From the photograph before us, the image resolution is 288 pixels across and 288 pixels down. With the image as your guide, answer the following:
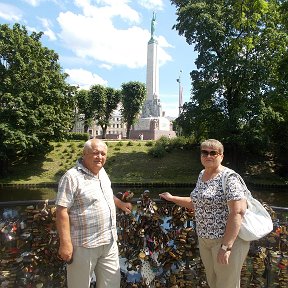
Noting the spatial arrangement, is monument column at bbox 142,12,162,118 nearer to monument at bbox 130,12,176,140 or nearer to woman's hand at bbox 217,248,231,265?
monument at bbox 130,12,176,140

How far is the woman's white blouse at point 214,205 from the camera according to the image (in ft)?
11.5

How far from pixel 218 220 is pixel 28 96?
28534mm

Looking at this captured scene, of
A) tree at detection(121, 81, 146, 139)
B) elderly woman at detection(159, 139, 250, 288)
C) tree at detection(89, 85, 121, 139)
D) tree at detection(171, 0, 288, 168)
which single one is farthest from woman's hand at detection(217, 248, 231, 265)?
tree at detection(89, 85, 121, 139)

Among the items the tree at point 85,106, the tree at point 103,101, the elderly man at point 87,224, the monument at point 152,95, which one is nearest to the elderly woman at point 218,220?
the elderly man at point 87,224

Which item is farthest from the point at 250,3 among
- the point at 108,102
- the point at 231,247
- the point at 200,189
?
the point at 108,102

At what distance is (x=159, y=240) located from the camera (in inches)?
177

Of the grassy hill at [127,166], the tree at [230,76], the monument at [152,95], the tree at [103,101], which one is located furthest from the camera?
the monument at [152,95]

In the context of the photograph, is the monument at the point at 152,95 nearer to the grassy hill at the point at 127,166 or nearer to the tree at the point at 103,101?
the tree at the point at 103,101

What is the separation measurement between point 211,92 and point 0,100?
17278 mm

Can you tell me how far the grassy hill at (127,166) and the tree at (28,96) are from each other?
1748mm

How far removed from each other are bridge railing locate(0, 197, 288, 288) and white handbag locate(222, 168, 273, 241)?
97 centimetres

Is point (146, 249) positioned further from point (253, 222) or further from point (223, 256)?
point (253, 222)

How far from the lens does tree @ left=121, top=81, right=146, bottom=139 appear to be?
204 feet

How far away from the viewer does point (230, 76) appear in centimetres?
2998
